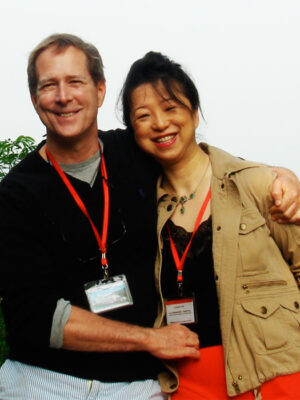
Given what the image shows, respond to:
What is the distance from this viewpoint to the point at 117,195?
294cm

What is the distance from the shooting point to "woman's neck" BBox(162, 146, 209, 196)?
2969 millimetres

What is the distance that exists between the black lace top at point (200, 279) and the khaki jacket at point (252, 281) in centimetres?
7

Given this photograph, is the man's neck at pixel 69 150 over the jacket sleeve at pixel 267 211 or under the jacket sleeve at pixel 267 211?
over

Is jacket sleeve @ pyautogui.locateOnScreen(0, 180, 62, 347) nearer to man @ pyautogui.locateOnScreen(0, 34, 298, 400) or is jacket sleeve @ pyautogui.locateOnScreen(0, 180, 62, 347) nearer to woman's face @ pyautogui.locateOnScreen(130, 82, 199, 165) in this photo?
man @ pyautogui.locateOnScreen(0, 34, 298, 400)

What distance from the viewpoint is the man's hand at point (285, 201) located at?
101 inches

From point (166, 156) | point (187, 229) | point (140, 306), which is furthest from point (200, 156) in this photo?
point (140, 306)

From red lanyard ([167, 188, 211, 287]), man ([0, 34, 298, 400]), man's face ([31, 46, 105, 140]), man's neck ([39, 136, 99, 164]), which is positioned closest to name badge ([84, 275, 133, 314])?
man ([0, 34, 298, 400])

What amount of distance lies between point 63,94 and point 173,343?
1.48m

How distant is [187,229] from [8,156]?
3.33 metres

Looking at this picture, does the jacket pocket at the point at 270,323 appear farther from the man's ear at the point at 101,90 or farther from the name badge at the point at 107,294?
the man's ear at the point at 101,90

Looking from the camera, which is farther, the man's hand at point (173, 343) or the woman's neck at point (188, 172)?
the woman's neck at point (188, 172)

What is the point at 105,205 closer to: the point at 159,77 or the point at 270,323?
the point at 159,77

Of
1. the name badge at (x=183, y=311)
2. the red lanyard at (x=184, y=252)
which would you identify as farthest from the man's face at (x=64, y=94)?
the name badge at (x=183, y=311)

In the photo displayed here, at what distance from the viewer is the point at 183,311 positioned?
2711mm
